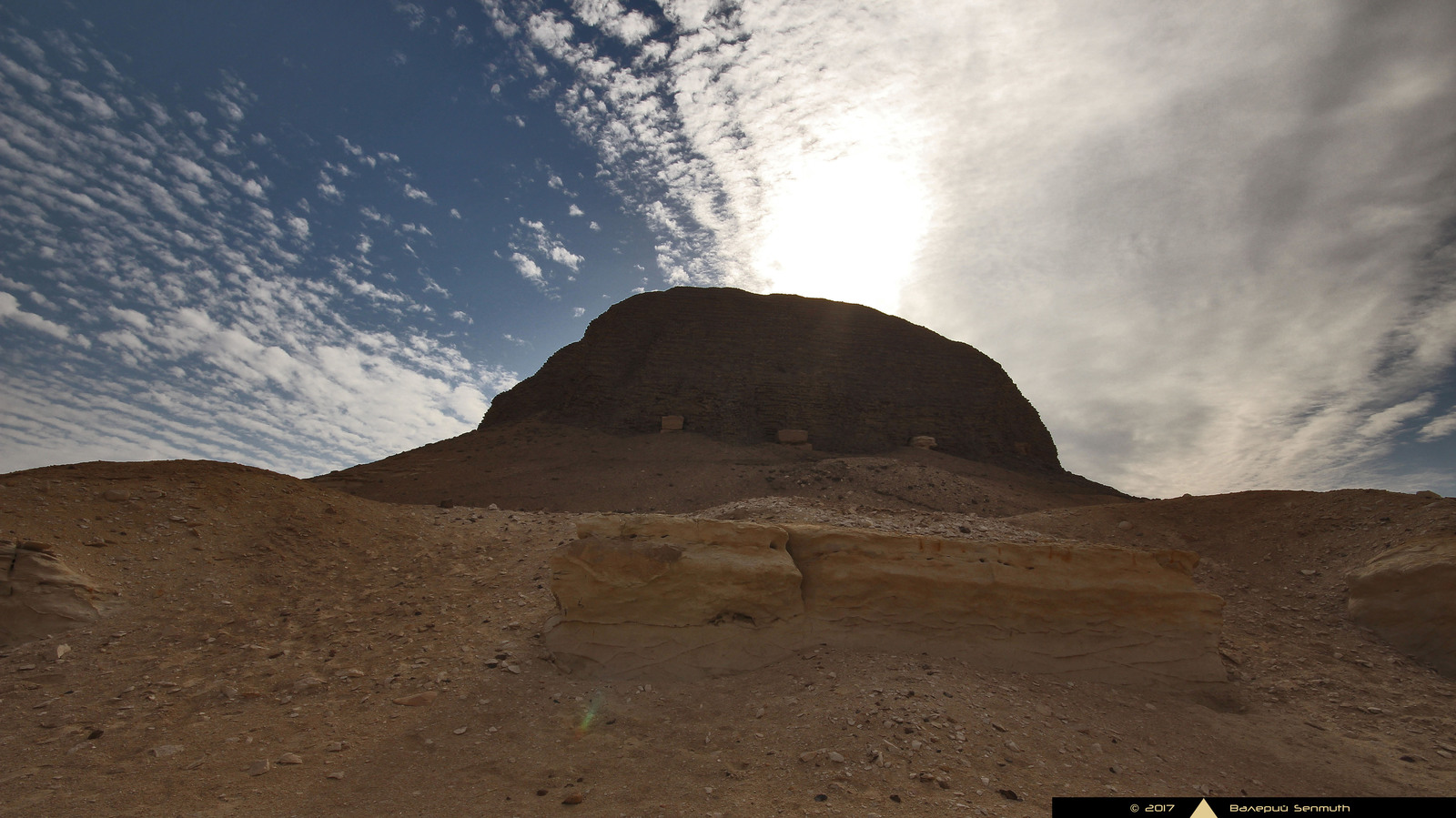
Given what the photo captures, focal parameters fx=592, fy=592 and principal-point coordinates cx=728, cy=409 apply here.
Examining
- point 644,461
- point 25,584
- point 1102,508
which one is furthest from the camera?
point 644,461

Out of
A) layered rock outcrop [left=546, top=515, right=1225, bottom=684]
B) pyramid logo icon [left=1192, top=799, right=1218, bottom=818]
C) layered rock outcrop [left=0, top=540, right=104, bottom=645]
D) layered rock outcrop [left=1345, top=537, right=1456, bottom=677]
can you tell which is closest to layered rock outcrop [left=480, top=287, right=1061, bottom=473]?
layered rock outcrop [left=1345, top=537, right=1456, bottom=677]

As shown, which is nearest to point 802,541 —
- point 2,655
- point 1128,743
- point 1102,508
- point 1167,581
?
point 1128,743

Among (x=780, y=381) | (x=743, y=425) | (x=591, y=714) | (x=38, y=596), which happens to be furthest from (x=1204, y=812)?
(x=780, y=381)

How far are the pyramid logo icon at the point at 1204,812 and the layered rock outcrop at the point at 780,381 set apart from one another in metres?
22.7

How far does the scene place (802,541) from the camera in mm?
5523

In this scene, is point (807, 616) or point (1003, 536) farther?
point (1003, 536)

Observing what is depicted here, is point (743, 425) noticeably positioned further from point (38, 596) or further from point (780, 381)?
point (38, 596)

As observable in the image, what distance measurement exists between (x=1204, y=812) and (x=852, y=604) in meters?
2.53

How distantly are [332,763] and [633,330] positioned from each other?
28.0m

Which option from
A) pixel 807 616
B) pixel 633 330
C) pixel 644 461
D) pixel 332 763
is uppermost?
pixel 633 330

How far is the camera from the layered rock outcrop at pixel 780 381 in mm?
27125

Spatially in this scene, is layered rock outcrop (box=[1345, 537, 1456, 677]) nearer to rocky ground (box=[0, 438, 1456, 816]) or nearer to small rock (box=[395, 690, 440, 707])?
rocky ground (box=[0, 438, 1456, 816])

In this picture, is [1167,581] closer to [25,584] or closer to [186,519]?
[25,584]

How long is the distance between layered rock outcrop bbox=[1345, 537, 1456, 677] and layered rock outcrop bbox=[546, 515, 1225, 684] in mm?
2935
